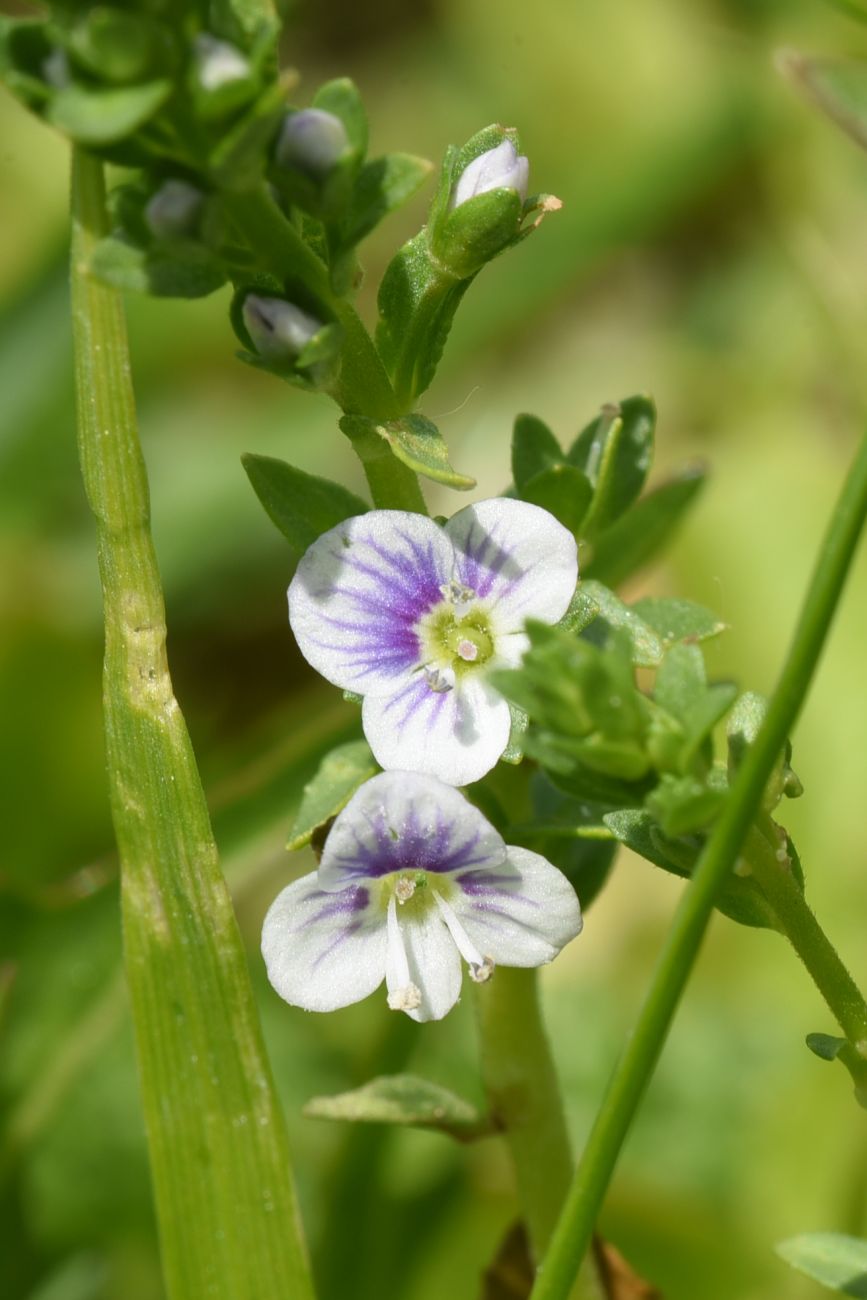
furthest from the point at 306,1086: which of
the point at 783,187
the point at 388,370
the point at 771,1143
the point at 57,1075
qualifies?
the point at 783,187

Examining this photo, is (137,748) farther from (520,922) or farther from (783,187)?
(783,187)

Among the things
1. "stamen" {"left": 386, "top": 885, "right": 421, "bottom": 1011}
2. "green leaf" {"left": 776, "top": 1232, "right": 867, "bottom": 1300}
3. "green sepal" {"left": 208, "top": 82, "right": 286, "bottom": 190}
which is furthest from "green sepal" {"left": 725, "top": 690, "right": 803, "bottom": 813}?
"green sepal" {"left": 208, "top": 82, "right": 286, "bottom": 190}

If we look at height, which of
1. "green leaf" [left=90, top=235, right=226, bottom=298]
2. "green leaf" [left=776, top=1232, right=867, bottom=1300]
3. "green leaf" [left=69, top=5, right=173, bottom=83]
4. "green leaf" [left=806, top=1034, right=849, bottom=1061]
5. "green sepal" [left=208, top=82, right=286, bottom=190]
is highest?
"green leaf" [left=69, top=5, right=173, bottom=83]

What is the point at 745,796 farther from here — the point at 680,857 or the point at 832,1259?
the point at 832,1259

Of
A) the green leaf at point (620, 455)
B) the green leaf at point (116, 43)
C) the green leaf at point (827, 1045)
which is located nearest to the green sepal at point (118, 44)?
the green leaf at point (116, 43)

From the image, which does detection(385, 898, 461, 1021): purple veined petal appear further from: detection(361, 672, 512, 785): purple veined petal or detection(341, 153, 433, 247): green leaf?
detection(341, 153, 433, 247): green leaf

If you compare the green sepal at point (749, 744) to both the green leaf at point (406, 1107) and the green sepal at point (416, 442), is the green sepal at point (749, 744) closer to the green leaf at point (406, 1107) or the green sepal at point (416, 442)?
the green sepal at point (416, 442)
